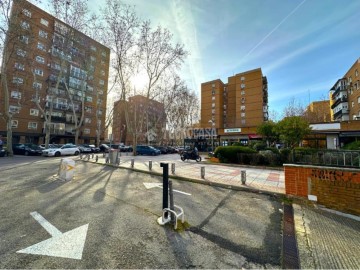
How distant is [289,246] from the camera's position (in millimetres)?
2984

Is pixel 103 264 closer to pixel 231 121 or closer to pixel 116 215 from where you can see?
pixel 116 215

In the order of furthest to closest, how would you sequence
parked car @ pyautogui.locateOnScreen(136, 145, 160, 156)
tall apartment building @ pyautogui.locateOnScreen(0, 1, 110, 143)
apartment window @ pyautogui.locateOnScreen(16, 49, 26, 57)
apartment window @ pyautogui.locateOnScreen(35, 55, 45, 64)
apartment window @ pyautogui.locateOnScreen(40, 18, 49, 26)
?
apartment window @ pyautogui.locateOnScreen(40, 18, 49, 26), apartment window @ pyautogui.locateOnScreen(35, 55, 45, 64), parked car @ pyautogui.locateOnScreen(136, 145, 160, 156), tall apartment building @ pyautogui.locateOnScreen(0, 1, 110, 143), apartment window @ pyautogui.locateOnScreen(16, 49, 26, 57)

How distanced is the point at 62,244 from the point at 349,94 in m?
52.2

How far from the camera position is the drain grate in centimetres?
A: 254

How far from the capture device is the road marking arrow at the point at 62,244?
2.58 m

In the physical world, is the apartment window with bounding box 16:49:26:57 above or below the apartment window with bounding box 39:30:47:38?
below

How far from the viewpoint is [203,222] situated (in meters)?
3.86

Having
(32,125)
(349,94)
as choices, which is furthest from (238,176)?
(349,94)

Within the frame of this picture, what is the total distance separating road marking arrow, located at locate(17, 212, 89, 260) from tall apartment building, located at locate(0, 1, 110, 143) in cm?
2453

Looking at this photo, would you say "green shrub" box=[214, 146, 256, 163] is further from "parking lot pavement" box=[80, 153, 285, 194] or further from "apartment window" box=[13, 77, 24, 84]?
"apartment window" box=[13, 77, 24, 84]

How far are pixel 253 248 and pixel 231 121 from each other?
57.3 m

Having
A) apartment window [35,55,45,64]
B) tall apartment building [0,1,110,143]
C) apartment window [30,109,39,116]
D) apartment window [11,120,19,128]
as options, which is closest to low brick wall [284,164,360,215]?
tall apartment building [0,1,110,143]

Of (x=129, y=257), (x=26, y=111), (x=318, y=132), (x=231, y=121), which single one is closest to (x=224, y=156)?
(x=129, y=257)

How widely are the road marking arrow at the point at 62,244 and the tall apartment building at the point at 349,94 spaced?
4480 cm
